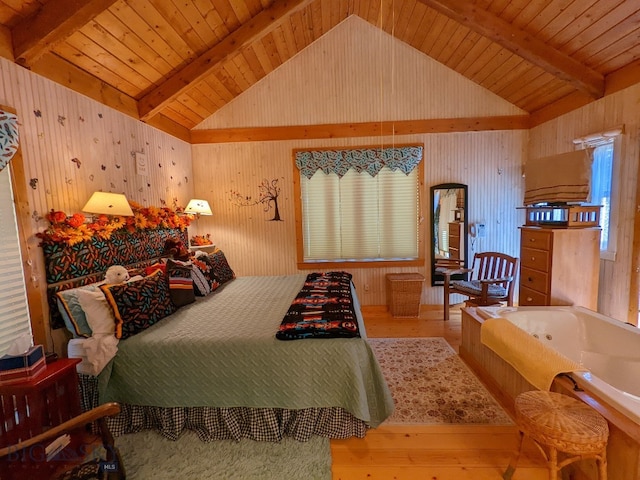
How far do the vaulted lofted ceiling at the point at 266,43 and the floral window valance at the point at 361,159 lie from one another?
3.94 feet

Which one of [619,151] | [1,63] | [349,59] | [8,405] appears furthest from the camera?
[349,59]

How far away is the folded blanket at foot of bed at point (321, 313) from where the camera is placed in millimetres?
1860

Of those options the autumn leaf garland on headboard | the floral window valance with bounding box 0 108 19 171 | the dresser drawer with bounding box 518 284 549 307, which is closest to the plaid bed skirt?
the autumn leaf garland on headboard

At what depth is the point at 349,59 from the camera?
3984mm

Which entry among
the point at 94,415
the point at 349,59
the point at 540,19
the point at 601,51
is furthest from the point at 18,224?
the point at 601,51

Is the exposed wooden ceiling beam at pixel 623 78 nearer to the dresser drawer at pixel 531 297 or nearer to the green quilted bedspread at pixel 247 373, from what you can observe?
the dresser drawer at pixel 531 297

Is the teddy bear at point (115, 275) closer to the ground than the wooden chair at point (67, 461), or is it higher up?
higher up

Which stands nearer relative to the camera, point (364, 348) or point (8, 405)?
point (8, 405)

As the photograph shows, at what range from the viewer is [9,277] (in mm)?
1803

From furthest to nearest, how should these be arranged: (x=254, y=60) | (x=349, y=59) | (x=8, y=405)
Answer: (x=349, y=59)
(x=254, y=60)
(x=8, y=405)

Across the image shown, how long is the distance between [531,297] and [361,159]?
251cm

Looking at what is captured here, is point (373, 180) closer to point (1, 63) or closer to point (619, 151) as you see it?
point (619, 151)

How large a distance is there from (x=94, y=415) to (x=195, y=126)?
12.4ft

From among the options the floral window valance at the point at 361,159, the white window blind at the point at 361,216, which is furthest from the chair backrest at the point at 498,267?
the floral window valance at the point at 361,159
